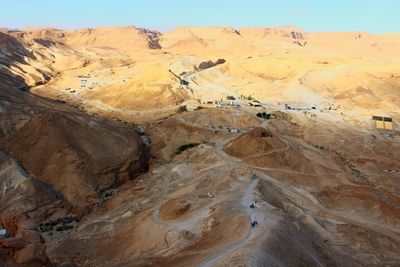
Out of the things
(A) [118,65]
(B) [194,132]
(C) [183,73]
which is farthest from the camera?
(A) [118,65]

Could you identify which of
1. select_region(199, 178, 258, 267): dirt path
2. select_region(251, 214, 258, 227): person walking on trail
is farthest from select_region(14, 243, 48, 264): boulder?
select_region(251, 214, 258, 227): person walking on trail

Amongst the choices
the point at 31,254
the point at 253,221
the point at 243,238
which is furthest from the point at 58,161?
the point at 243,238

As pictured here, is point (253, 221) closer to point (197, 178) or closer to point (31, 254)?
point (31, 254)

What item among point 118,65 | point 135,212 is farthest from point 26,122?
point 118,65

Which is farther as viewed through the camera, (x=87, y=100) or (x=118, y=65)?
(x=118, y=65)

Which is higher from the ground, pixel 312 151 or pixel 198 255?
pixel 198 255

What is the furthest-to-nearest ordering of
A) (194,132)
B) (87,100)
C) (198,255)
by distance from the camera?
(87,100) → (194,132) → (198,255)

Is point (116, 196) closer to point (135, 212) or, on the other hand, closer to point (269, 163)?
point (135, 212)
